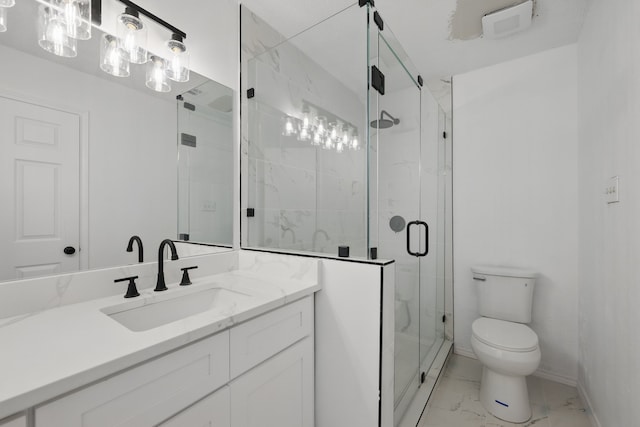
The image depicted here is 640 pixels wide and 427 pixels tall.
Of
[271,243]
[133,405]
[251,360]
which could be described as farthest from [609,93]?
[133,405]

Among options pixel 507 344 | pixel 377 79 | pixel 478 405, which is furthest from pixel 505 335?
pixel 377 79

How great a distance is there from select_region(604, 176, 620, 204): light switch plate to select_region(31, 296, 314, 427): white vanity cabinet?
148 centimetres

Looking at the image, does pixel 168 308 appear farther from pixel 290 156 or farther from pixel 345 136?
pixel 345 136

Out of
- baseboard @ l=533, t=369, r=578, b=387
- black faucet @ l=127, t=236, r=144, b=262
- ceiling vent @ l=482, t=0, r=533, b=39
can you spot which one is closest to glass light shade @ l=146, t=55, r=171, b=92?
black faucet @ l=127, t=236, r=144, b=262

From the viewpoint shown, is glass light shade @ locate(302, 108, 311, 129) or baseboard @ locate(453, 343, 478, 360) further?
baseboard @ locate(453, 343, 478, 360)

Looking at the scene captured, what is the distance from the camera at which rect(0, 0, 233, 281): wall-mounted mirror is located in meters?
0.93

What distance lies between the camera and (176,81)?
1.37m

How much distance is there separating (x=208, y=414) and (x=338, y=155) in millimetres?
1513

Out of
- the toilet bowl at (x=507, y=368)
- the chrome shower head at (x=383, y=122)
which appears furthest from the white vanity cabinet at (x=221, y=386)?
the toilet bowl at (x=507, y=368)

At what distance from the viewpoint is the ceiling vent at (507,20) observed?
1.73 metres

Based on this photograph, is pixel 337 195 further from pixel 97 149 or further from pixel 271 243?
pixel 97 149

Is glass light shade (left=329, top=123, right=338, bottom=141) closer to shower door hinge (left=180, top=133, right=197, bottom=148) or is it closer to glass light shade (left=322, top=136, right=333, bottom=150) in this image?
glass light shade (left=322, top=136, right=333, bottom=150)

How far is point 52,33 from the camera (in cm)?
99

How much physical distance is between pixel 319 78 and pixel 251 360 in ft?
5.79
